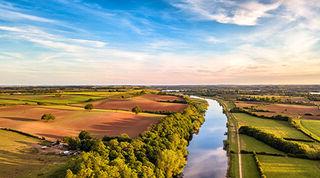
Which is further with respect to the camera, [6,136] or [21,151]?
[6,136]

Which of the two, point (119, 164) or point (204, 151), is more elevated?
point (119, 164)

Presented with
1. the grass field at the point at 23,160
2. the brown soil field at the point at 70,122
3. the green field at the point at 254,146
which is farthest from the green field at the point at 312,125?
the grass field at the point at 23,160

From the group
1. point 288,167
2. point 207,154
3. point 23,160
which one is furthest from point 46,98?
point 288,167

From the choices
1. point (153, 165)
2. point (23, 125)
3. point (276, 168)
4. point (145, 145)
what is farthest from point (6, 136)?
point (276, 168)

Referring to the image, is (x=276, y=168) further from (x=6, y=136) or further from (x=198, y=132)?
(x=6, y=136)

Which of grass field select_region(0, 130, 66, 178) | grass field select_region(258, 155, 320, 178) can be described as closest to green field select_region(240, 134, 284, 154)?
grass field select_region(258, 155, 320, 178)

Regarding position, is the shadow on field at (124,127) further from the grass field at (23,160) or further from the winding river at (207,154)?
the grass field at (23,160)
